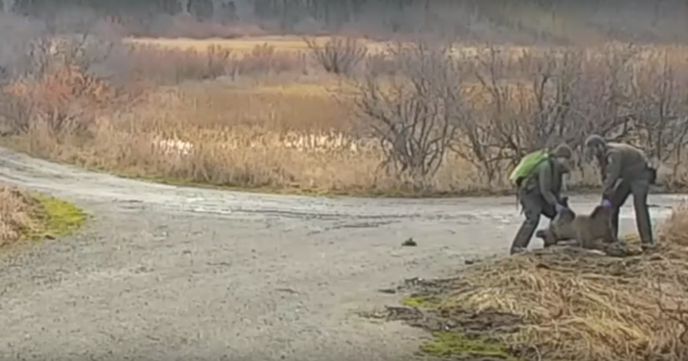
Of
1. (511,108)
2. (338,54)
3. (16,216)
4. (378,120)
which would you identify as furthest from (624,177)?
(378,120)

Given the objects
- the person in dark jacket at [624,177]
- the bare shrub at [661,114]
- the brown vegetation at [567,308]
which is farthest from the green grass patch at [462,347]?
the bare shrub at [661,114]

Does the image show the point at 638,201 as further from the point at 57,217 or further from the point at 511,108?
the point at 511,108

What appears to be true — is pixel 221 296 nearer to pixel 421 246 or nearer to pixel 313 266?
pixel 313 266

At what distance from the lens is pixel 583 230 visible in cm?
633

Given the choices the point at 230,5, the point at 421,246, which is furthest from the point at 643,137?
the point at 230,5

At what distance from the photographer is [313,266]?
6.40m

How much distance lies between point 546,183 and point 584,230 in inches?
15.8

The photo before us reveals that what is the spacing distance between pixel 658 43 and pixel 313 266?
2.27 metres

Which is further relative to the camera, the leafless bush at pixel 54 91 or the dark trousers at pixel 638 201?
the leafless bush at pixel 54 91

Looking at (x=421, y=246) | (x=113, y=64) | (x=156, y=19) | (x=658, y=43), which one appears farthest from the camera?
(x=113, y=64)

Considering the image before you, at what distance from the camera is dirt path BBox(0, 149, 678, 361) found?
15.1ft

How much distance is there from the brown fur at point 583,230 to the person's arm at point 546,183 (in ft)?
0.61

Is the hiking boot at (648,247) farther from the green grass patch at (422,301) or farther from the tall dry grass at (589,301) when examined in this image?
the green grass patch at (422,301)

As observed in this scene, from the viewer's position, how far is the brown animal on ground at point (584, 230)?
633 cm
